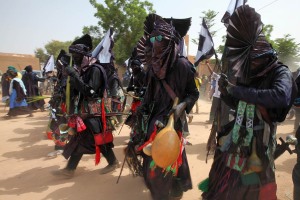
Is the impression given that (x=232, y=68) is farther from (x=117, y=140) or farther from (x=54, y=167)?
(x=117, y=140)

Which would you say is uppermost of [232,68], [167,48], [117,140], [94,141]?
[167,48]

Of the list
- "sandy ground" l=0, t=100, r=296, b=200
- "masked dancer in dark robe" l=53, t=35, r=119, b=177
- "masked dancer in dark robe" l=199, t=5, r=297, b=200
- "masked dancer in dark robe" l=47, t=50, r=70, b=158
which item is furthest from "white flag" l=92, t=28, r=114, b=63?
"masked dancer in dark robe" l=199, t=5, r=297, b=200

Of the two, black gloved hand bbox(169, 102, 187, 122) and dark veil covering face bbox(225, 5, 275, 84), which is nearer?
dark veil covering face bbox(225, 5, 275, 84)

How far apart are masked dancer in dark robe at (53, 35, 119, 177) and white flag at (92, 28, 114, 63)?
1.15 meters

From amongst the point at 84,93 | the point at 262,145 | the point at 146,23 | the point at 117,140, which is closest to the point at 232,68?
the point at 262,145

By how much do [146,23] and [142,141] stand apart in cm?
181

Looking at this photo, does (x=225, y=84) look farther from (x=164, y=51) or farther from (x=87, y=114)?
(x=87, y=114)

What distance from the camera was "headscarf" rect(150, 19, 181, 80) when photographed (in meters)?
2.99

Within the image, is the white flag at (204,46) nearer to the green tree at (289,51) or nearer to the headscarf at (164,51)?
the headscarf at (164,51)

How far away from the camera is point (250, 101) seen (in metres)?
2.15

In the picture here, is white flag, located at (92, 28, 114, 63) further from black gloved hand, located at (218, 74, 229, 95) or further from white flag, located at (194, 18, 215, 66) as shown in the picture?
black gloved hand, located at (218, 74, 229, 95)

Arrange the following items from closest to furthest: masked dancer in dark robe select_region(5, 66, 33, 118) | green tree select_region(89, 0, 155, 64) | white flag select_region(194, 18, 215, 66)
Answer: white flag select_region(194, 18, 215, 66) → masked dancer in dark robe select_region(5, 66, 33, 118) → green tree select_region(89, 0, 155, 64)

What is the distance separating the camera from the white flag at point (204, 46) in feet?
11.2

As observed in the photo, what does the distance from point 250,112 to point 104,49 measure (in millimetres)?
3895
